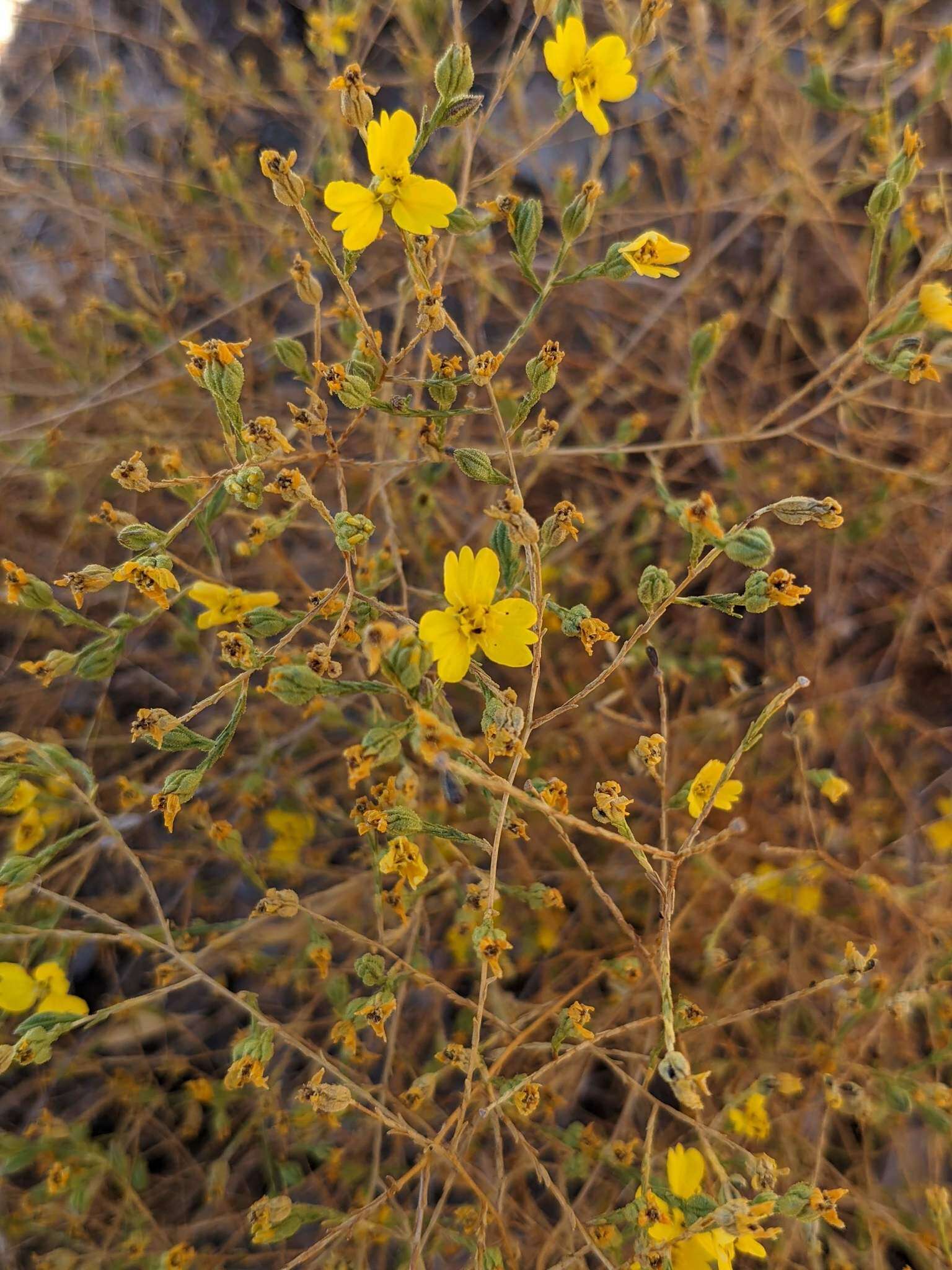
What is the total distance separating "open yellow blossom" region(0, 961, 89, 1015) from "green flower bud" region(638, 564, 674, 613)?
1.28 metres

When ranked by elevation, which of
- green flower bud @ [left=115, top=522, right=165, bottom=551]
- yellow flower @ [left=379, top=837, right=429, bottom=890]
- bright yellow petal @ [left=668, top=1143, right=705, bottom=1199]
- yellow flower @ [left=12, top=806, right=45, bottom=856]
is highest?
green flower bud @ [left=115, top=522, right=165, bottom=551]

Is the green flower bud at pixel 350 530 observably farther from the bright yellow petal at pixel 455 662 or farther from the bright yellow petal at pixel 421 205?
the bright yellow petal at pixel 421 205

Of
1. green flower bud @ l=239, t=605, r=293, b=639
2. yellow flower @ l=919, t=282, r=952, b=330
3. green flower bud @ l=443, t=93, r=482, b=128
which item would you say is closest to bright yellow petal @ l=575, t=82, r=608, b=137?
green flower bud @ l=443, t=93, r=482, b=128

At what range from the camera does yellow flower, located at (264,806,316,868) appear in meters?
2.30

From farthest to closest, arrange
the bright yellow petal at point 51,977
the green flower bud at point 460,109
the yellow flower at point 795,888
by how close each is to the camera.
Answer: the yellow flower at point 795,888
the bright yellow petal at point 51,977
the green flower bud at point 460,109

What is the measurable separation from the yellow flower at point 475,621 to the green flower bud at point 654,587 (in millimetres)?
192

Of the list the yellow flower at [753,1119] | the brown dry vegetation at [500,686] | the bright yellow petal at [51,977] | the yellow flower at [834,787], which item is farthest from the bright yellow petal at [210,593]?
the yellow flower at [753,1119]

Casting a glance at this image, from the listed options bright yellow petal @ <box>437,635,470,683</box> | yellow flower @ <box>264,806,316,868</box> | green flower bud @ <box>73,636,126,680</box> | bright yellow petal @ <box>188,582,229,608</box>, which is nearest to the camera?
bright yellow petal @ <box>437,635,470,683</box>

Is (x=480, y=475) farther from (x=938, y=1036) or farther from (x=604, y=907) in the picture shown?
(x=938, y=1036)

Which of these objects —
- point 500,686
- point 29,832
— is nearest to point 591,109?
point 500,686

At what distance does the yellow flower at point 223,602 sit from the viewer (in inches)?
65.2

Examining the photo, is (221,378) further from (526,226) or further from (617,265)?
(617,265)

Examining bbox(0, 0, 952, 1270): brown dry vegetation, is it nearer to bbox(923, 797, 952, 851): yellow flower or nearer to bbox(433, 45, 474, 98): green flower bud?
bbox(923, 797, 952, 851): yellow flower

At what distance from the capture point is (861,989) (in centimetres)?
178
